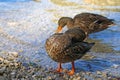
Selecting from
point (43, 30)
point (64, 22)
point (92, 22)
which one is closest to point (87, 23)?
point (92, 22)

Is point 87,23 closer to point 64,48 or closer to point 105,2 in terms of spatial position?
point 64,48

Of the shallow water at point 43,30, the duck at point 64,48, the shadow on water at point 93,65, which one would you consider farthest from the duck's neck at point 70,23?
the duck at point 64,48

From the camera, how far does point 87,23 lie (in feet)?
28.9

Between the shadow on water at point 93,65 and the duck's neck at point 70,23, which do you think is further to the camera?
the duck's neck at point 70,23

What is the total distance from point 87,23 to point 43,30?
1177 mm

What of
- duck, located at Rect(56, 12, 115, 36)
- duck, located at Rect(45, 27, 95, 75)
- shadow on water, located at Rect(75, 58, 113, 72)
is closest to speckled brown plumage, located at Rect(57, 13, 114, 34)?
duck, located at Rect(56, 12, 115, 36)

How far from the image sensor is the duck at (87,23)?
8789 mm

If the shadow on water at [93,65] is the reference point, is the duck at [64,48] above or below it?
above

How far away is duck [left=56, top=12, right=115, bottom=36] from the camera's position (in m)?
8.79

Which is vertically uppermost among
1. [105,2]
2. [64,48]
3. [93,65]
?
[64,48]

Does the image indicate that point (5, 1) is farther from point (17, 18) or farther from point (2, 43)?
point (2, 43)

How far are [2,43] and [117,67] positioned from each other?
111 inches

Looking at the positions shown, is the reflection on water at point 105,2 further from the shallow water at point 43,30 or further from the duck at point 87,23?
the duck at point 87,23

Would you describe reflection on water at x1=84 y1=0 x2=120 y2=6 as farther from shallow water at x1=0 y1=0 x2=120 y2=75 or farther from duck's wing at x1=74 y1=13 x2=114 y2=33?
duck's wing at x1=74 y1=13 x2=114 y2=33
